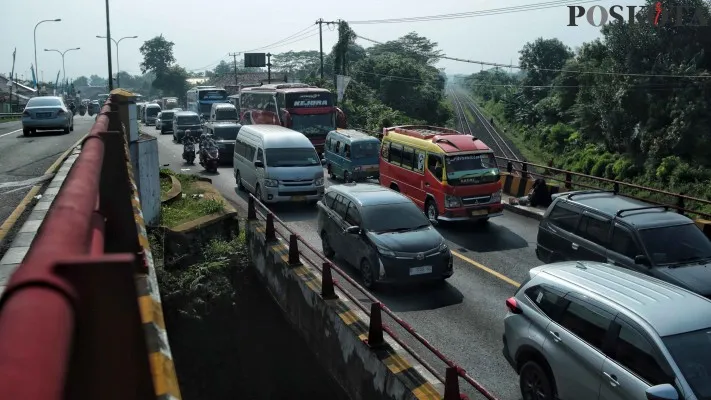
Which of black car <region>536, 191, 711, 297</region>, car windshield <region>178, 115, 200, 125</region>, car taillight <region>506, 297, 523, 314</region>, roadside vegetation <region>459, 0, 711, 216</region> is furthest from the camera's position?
car windshield <region>178, 115, 200, 125</region>

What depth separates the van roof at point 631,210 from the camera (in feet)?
34.9

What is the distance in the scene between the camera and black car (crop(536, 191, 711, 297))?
10039 millimetres

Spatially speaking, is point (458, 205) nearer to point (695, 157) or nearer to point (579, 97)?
point (695, 157)

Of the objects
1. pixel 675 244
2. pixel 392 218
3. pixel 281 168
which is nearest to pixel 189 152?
pixel 281 168

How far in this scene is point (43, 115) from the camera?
22.9m

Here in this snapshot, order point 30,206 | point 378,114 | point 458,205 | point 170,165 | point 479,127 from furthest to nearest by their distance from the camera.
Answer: point 479,127, point 378,114, point 170,165, point 458,205, point 30,206

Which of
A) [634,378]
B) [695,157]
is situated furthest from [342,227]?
[695,157]

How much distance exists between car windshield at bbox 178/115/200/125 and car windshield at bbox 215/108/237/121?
2072 millimetres

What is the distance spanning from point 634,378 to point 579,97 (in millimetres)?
38028

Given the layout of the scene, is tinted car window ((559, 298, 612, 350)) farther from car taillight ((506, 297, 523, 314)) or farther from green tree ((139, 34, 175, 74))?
green tree ((139, 34, 175, 74))

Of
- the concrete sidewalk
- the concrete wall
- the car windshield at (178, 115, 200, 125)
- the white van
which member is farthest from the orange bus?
the car windshield at (178, 115, 200, 125)

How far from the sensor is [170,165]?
2878 centimetres

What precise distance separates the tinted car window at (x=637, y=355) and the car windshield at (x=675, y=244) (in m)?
3.89

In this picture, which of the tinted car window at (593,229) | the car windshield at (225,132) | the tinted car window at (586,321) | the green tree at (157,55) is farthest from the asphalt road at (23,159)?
the green tree at (157,55)
